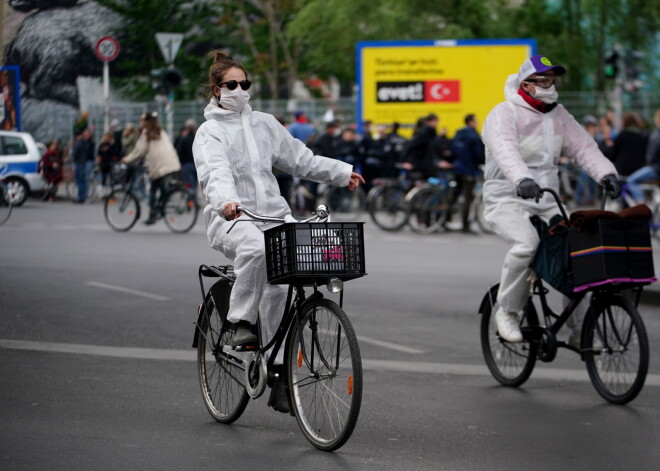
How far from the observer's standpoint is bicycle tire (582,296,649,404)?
6883mm

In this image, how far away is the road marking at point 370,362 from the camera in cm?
820

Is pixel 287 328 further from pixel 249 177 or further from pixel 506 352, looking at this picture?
pixel 506 352

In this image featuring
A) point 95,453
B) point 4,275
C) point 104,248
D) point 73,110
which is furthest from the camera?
point 104,248

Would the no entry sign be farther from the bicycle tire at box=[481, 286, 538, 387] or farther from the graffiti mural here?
the bicycle tire at box=[481, 286, 538, 387]

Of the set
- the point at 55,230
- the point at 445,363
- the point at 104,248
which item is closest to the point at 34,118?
the point at 445,363

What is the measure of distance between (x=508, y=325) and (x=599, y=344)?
1.93ft

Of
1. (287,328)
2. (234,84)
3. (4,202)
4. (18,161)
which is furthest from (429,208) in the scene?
(287,328)

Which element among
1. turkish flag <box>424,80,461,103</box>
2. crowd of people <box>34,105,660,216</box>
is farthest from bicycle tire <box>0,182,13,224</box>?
turkish flag <box>424,80,461,103</box>

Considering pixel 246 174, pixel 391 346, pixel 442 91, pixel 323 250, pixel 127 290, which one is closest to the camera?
pixel 323 250

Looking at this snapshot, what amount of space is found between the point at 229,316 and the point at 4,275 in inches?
287

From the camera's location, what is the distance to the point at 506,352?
310 inches

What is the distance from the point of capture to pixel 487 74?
2822 centimetres

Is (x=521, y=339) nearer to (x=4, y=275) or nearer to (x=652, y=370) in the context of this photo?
(x=652, y=370)

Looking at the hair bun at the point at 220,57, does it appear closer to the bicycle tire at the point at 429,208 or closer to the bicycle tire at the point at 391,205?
the bicycle tire at the point at 429,208
